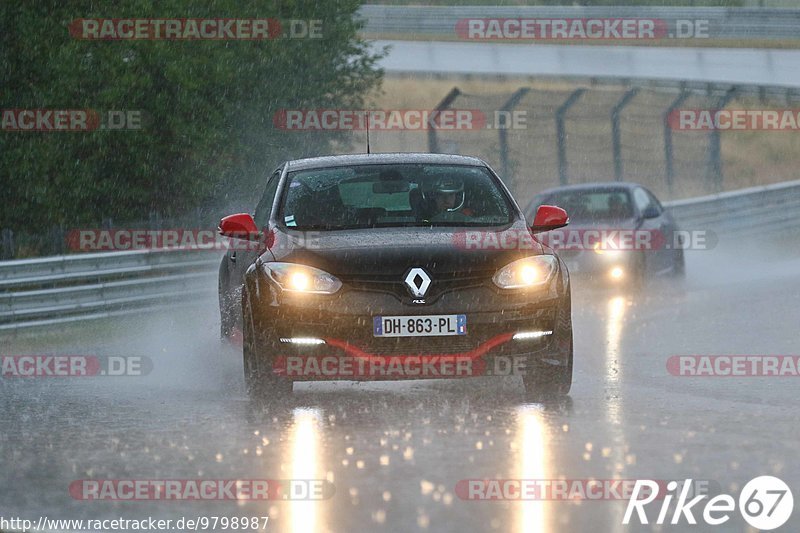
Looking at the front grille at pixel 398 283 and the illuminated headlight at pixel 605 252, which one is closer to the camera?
the front grille at pixel 398 283

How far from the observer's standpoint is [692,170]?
37844 millimetres

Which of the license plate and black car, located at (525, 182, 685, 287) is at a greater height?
black car, located at (525, 182, 685, 287)

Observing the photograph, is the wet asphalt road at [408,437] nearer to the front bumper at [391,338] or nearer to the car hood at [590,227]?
the front bumper at [391,338]

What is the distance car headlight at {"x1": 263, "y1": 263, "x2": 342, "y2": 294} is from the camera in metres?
10.3

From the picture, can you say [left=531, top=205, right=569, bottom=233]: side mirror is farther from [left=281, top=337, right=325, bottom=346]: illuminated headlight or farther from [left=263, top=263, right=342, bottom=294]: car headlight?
[left=281, top=337, right=325, bottom=346]: illuminated headlight

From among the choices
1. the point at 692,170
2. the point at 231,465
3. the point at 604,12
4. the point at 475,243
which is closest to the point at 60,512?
the point at 231,465

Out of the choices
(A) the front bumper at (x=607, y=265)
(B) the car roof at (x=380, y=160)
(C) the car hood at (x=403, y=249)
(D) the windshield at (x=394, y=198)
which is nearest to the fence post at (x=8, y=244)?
(A) the front bumper at (x=607, y=265)

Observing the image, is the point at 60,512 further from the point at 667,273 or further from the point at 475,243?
the point at 667,273

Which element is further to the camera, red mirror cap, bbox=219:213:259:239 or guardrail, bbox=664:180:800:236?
guardrail, bbox=664:180:800:236

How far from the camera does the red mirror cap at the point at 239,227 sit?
1136 centimetres

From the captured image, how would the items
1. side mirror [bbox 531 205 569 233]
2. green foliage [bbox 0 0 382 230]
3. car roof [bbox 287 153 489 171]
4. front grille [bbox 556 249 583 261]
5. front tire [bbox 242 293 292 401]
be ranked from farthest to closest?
green foliage [bbox 0 0 382 230] → front grille [bbox 556 249 583 261] → car roof [bbox 287 153 489 171] → side mirror [bbox 531 205 569 233] → front tire [bbox 242 293 292 401]

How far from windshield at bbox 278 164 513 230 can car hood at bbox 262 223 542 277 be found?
27 cm

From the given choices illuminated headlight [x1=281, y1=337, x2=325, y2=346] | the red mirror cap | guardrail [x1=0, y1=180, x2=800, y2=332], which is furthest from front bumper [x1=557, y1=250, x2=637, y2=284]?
illuminated headlight [x1=281, y1=337, x2=325, y2=346]

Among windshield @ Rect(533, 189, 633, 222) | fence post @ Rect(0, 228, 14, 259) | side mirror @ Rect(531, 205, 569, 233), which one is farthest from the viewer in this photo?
windshield @ Rect(533, 189, 633, 222)
